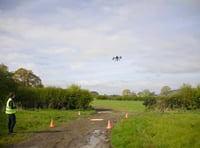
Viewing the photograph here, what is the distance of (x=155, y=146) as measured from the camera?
10.3 metres

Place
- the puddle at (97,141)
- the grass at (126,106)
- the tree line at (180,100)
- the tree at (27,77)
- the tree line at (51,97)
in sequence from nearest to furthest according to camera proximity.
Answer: the puddle at (97,141) < the tree line at (51,97) < the tree line at (180,100) < the grass at (126,106) < the tree at (27,77)

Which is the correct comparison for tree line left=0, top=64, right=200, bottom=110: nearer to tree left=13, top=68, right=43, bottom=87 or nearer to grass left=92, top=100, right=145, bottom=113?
grass left=92, top=100, right=145, bottom=113

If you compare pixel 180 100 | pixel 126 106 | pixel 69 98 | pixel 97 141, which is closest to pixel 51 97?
pixel 69 98

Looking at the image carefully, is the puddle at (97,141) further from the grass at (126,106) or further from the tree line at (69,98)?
the grass at (126,106)

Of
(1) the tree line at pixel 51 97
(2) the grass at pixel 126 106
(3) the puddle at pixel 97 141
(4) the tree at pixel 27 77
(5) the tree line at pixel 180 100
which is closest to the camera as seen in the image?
(3) the puddle at pixel 97 141

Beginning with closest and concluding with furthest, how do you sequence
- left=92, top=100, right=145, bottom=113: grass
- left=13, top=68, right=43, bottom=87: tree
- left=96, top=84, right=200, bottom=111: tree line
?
left=96, top=84, right=200, bottom=111: tree line → left=92, top=100, right=145, bottom=113: grass → left=13, top=68, right=43, bottom=87: tree

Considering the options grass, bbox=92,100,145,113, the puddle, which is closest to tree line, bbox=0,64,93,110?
grass, bbox=92,100,145,113

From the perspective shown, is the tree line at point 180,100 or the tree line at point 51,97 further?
the tree line at point 180,100

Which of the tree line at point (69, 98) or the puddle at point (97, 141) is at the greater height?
the tree line at point (69, 98)

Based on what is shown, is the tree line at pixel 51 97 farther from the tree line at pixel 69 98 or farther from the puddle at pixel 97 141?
the puddle at pixel 97 141

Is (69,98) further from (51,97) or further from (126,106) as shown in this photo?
(126,106)

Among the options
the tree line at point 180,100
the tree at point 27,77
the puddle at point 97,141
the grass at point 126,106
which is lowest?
the puddle at point 97,141

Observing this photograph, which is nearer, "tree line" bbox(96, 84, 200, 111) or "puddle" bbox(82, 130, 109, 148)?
"puddle" bbox(82, 130, 109, 148)

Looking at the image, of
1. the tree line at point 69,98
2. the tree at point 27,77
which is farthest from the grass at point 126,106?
the tree at point 27,77
